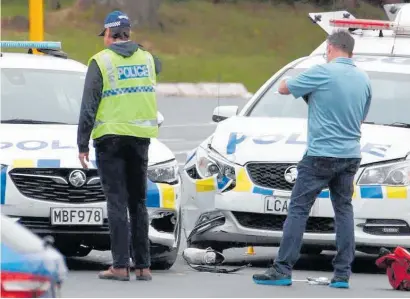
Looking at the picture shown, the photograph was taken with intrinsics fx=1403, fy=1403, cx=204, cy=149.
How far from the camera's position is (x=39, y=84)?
36.0 feet

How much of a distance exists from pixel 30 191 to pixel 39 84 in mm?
1592

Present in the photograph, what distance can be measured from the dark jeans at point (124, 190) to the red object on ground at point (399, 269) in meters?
1.64

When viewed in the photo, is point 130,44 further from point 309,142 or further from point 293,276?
point 293,276

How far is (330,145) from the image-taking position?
29.9 ft

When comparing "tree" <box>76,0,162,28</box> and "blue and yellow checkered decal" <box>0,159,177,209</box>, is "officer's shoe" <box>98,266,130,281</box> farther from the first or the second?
"tree" <box>76,0,162,28</box>

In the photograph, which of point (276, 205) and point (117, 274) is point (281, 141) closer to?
point (276, 205)

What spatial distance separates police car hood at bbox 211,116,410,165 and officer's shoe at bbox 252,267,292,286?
1262mm

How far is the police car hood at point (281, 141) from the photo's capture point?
10352mm

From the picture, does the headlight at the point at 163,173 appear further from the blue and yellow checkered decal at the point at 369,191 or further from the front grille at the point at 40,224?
the front grille at the point at 40,224

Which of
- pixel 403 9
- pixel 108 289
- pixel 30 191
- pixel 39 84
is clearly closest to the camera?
pixel 108 289

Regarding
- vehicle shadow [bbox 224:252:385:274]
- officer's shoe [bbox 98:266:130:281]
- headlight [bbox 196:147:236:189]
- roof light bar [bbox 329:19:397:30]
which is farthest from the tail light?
roof light bar [bbox 329:19:397:30]

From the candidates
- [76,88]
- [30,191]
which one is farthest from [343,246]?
[76,88]

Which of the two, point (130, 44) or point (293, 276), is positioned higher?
point (130, 44)

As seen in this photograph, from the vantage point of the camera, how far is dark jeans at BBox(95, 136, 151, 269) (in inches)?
364
